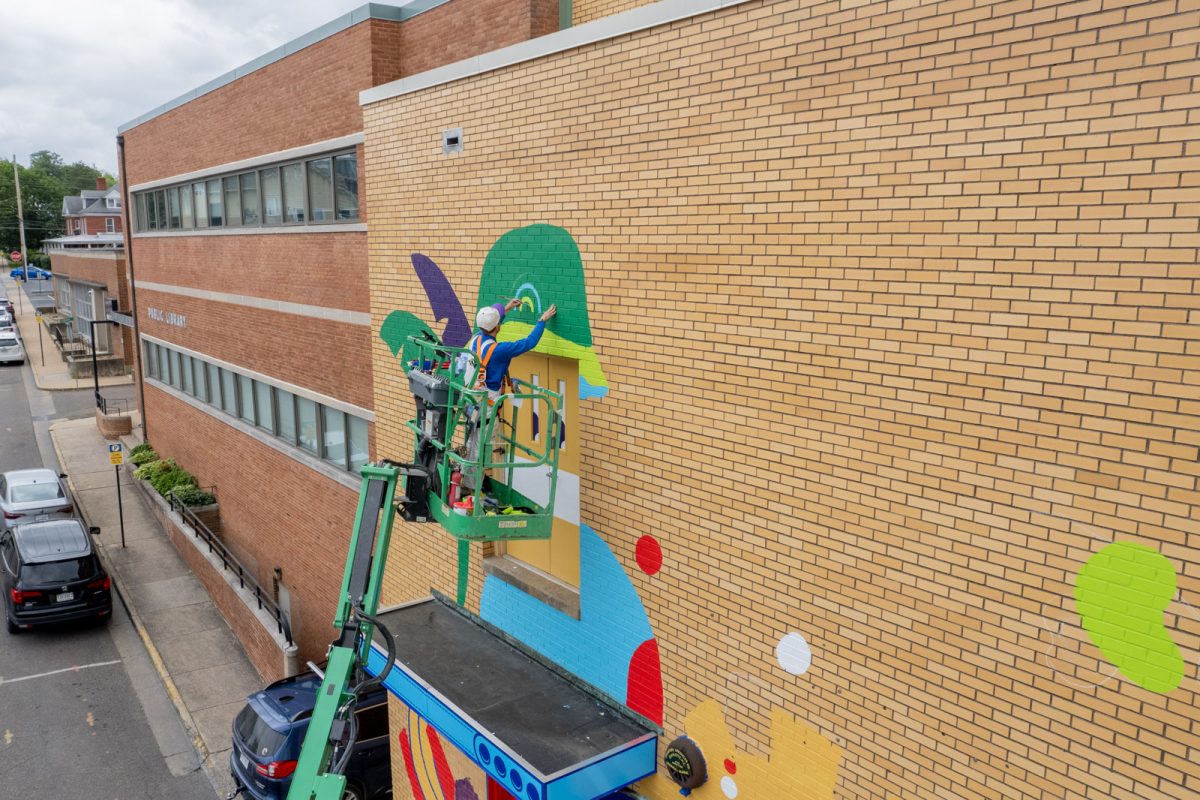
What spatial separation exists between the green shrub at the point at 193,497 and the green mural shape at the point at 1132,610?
2078 cm

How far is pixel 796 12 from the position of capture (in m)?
6.20

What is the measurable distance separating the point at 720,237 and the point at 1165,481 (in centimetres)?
336

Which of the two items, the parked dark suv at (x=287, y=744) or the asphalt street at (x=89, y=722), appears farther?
the asphalt street at (x=89, y=722)

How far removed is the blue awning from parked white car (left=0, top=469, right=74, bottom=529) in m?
15.7

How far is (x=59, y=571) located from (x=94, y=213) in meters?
98.6

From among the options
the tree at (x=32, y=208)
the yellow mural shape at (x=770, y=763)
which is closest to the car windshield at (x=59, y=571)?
the yellow mural shape at (x=770, y=763)

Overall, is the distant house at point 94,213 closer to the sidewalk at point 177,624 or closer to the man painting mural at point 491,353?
the sidewalk at point 177,624

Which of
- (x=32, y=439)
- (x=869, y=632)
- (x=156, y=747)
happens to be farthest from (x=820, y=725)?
(x=32, y=439)

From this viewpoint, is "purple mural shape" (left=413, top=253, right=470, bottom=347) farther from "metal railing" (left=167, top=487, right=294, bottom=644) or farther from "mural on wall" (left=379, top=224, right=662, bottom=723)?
"metal railing" (left=167, top=487, right=294, bottom=644)

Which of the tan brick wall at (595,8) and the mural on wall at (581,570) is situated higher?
the tan brick wall at (595,8)

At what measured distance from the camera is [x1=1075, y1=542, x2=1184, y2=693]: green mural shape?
4707 millimetres

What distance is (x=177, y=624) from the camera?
62.7ft

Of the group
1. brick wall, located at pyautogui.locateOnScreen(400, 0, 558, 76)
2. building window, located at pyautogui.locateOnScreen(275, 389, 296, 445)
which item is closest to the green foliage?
building window, located at pyautogui.locateOnScreen(275, 389, 296, 445)

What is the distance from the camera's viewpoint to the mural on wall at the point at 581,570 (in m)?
7.98
